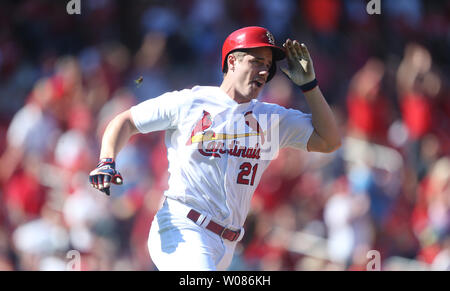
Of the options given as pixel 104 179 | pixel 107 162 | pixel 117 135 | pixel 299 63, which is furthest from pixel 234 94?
pixel 104 179

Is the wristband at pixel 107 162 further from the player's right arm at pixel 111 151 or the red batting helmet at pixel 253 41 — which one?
the red batting helmet at pixel 253 41

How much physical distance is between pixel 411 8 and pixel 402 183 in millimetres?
3024

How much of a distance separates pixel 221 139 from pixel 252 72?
41 cm

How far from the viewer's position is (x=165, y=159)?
7570mm

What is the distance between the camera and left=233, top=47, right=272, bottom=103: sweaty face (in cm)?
404

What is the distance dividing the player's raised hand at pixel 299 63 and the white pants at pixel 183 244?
39.0 inches

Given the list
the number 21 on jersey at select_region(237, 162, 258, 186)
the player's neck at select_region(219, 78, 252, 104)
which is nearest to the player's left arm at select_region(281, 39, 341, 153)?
the player's neck at select_region(219, 78, 252, 104)

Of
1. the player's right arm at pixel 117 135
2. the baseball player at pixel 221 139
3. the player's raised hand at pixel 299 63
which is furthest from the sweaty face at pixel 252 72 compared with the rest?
the player's right arm at pixel 117 135

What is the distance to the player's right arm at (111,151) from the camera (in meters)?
3.63

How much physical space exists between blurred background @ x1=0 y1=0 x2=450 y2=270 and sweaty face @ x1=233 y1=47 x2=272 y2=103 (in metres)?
3.13
